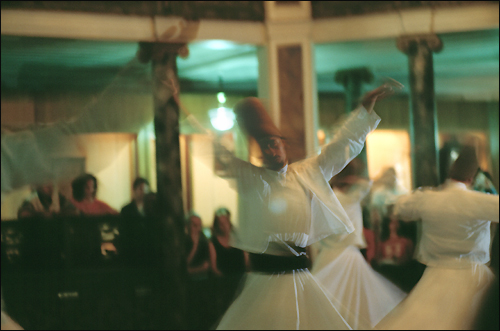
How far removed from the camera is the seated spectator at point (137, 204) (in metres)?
6.66

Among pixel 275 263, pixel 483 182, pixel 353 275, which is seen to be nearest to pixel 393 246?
pixel 483 182

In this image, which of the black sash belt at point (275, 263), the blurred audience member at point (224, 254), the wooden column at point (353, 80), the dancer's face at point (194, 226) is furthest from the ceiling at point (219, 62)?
the black sash belt at point (275, 263)

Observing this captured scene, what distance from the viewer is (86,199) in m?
6.22

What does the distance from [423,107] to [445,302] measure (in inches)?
160

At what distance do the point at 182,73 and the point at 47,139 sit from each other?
587cm

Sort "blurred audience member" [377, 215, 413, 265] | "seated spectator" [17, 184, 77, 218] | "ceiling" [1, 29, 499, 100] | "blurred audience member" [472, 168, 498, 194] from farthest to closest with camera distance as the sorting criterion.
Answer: "blurred audience member" [377, 215, 413, 265] → "ceiling" [1, 29, 499, 100] → "seated spectator" [17, 184, 77, 218] → "blurred audience member" [472, 168, 498, 194]

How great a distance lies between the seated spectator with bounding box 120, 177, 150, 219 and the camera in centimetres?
666

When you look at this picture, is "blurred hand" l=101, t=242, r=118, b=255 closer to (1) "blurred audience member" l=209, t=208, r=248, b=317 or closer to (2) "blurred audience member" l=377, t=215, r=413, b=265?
(1) "blurred audience member" l=209, t=208, r=248, b=317

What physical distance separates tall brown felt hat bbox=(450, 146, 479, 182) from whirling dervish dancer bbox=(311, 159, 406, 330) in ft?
3.87

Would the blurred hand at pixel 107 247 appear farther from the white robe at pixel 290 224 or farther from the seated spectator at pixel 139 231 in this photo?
the white robe at pixel 290 224

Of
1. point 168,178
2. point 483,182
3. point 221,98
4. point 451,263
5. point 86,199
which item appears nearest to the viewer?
point 451,263

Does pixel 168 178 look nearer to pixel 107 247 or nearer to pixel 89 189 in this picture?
pixel 89 189

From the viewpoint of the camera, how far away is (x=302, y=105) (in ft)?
21.3

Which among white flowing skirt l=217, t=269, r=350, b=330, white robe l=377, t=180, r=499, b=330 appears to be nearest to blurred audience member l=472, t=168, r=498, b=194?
white robe l=377, t=180, r=499, b=330
